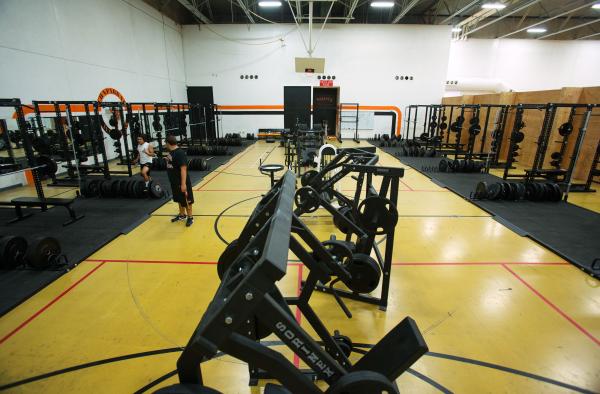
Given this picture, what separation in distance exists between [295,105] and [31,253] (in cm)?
1571

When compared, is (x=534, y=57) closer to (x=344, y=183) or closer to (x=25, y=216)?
(x=344, y=183)

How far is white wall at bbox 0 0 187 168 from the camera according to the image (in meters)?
7.56

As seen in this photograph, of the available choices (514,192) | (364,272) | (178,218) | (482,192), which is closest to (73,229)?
(178,218)

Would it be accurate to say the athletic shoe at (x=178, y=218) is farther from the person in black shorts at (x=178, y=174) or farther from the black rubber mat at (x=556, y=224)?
the black rubber mat at (x=556, y=224)

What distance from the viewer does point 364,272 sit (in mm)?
3354

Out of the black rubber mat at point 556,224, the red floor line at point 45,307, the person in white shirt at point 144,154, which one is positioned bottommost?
the red floor line at point 45,307

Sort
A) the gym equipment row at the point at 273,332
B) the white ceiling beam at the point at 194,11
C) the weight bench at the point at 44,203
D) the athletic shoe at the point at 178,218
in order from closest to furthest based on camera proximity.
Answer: the gym equipment row at the point at 273,332 → the weight bench at the point at 44,203 → the athletic shoe at the point at 178,218 → the white ceiling beam at the point at 194,11

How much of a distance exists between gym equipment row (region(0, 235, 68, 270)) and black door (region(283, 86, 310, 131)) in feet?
48.1

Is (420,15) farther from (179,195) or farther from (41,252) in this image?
(41,252)

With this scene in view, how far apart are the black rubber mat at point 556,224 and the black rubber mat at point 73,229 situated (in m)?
→ 7.31

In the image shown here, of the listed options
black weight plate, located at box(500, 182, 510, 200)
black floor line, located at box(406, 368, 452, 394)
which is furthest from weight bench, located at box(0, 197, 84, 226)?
black weight plate, located at box(500, 182, 510, 200)

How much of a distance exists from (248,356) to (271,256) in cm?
55

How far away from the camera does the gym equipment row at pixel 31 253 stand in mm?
3988

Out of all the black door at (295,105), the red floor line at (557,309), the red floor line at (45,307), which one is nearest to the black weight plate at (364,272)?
the red floor line at (557,309)
